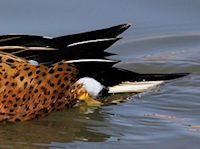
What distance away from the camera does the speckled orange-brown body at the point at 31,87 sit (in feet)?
18.9

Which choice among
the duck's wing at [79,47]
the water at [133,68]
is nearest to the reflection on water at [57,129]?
the water at [133,68]

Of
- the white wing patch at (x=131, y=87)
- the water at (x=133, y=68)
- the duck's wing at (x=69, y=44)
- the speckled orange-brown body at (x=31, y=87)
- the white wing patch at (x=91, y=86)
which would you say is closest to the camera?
the water at (x=133, y=68)

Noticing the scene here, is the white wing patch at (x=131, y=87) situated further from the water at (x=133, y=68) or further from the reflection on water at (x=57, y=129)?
the reflection on water at (x=57, y=129)

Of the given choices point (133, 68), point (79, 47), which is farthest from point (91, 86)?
point (133, 68)

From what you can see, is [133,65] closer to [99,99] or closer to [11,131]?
[99,99]

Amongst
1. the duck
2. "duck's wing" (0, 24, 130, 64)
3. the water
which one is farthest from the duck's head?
"duck's wing" (0, 24, 130, 64)

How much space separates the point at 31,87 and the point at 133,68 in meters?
1.81

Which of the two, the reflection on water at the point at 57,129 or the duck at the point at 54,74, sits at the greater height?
the duck at the point at 54,74

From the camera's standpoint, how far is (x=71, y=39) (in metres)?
6.15

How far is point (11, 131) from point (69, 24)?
104 inches

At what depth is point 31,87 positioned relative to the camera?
5844mm

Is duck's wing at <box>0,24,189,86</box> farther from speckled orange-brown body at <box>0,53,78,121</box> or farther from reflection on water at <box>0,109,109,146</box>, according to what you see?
reflection on water at <box>0,109,109,146</box>

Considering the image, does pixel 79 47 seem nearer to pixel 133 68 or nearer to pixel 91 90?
pixel 91 90

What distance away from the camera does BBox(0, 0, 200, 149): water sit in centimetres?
551
